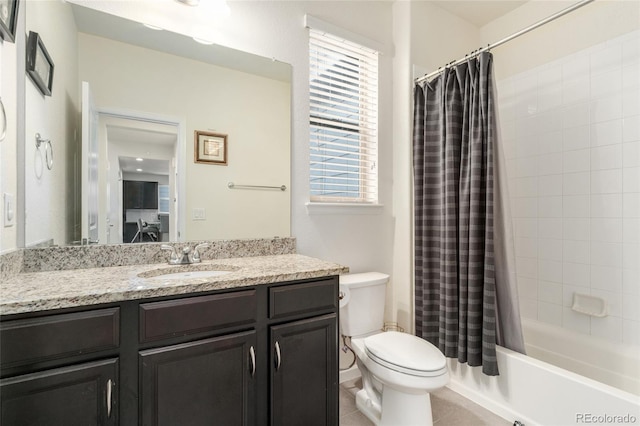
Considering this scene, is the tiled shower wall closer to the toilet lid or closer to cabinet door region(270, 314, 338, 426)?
the toilet lid

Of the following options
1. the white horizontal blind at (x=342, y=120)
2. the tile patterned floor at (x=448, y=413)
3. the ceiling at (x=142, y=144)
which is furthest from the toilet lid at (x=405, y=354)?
the ceiling at (x=142, y=144)

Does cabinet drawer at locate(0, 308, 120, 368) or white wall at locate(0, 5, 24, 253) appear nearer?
cabinet drawer at locate(0, 308, 120, 368)

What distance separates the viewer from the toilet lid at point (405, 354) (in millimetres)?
1416

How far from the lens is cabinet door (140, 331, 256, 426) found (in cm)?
101

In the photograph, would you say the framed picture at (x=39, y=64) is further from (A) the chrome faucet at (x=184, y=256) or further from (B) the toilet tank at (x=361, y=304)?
(B) the toilet tank at (x=361, y=304)

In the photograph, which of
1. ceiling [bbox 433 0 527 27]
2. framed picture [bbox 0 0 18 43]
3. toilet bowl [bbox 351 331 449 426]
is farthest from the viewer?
ceiling [bbox 433 0 527 27]

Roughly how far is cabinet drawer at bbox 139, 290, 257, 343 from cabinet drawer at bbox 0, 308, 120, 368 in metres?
0.09

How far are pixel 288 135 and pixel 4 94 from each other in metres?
1.21

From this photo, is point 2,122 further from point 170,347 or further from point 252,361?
point 252,361

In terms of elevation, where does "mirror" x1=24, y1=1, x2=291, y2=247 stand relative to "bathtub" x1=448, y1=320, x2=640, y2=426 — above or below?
above

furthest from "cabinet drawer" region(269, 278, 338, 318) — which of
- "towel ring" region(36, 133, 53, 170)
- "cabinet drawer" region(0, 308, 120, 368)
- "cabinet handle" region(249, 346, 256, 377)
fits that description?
"towel ring" region(36, 133, 53, 170)

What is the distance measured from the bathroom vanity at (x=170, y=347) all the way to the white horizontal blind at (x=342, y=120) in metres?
0.82

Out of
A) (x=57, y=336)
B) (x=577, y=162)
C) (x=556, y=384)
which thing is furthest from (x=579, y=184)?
(x=57, y=336)

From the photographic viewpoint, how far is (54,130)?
4.33 feet
